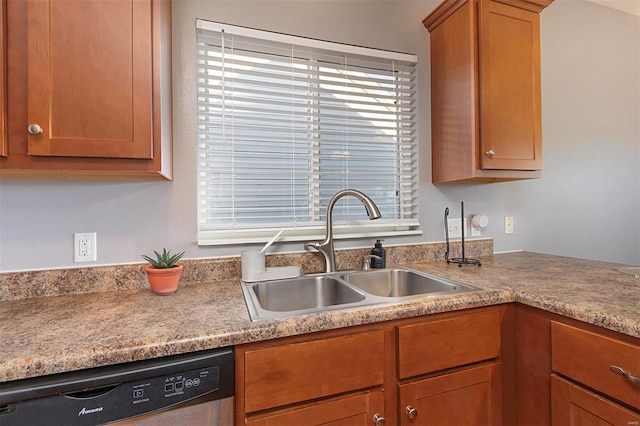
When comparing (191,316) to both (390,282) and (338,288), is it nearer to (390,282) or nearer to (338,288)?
(338,288)

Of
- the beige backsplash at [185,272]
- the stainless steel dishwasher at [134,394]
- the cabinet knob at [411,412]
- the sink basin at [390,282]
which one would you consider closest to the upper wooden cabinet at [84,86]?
the beige backsplash at [185,272]

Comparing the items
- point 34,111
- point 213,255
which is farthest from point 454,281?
point 34,111

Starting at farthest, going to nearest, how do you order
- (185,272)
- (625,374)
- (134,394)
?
(185,272)
(625,374)
(134,394)

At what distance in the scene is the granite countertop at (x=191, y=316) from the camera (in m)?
0.75

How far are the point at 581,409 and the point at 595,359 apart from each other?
0.57ft

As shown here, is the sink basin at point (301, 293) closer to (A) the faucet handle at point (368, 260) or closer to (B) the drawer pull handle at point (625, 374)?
(A) the faucet handle at point (368, 260)

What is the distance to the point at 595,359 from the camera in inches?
36.8

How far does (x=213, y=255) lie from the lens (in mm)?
1468

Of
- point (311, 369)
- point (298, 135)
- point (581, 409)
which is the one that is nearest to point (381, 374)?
point (311, 369)

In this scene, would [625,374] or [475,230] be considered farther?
[475,230]

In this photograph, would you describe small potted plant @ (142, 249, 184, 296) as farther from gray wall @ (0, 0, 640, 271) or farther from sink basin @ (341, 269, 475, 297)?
sink basin @ (341, 269, 475, 297)

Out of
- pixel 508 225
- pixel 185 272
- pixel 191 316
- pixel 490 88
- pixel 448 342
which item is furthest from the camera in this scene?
pixel 508 225

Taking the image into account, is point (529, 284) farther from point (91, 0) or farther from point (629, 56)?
point (629, 56)

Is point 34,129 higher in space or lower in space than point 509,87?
lower
